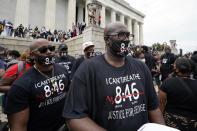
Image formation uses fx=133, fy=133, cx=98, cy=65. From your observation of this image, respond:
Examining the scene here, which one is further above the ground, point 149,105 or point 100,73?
point 100,73

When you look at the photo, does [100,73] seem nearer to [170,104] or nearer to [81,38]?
[170,104]

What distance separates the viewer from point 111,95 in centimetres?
132

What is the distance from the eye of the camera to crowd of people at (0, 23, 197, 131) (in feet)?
4.20

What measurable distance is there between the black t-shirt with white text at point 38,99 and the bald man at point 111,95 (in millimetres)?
820

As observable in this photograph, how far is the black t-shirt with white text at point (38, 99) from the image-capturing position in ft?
5.63

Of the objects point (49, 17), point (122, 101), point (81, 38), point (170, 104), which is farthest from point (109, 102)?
point (49, 17)

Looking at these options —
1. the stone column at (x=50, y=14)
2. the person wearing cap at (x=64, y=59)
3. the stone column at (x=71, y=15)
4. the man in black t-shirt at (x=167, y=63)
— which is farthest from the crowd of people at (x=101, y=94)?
the stone column at (x=71, y=15)

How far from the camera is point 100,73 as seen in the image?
4.46 feet

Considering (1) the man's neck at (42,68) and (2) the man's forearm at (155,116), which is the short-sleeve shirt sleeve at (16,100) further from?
(2) the man's forearm at (155,116)

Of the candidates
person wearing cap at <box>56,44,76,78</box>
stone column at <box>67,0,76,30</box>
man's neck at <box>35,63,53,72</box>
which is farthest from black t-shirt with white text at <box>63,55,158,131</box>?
stone column at <box>67,0,76,30</box>

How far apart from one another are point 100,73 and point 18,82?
1.18m

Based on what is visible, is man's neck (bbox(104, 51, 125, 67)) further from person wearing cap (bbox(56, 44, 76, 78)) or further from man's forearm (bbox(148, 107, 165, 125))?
person wearing cap (bbox(56, 44, 76, 78))

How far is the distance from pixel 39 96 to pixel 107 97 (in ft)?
3.56

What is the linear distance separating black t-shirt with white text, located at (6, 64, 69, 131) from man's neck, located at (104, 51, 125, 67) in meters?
1.01
